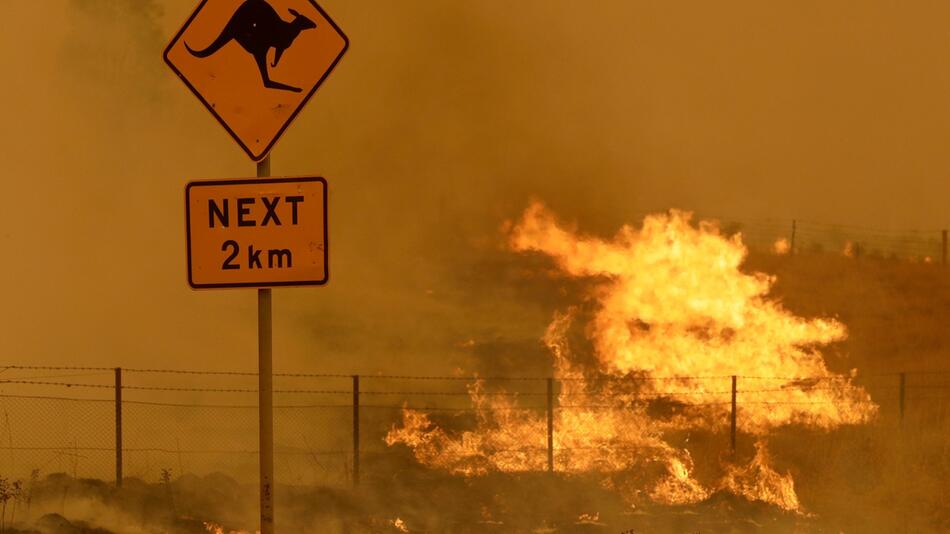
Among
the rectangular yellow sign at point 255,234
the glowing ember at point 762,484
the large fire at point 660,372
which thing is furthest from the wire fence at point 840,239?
the rectangular yellow sign at point 255,234

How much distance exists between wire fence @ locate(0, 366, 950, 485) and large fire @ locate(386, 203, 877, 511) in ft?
0.12

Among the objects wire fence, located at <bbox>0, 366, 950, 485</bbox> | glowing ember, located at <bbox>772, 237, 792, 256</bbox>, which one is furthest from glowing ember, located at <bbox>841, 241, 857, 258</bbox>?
wire fence, located at <bbox>0, 366, 950, 485</bbox>

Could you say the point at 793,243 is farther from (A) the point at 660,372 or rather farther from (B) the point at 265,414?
(B) the point at 265,414

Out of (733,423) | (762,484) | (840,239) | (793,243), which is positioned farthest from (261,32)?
(840,239)

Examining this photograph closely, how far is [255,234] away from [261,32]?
124 centimetres

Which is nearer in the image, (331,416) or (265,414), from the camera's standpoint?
(265,414)

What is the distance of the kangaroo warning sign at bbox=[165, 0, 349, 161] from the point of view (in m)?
6.33

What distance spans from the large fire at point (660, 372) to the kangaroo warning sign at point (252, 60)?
8.06 metres

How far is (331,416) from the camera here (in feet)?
49.8

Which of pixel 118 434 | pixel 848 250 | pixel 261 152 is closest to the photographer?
pixel 261 152

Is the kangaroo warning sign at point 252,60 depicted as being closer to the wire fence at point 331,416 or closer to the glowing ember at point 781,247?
the wire fence at point 331,416

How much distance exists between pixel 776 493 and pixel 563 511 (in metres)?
2.60

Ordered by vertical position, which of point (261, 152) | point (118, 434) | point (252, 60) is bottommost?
point (118, 434)

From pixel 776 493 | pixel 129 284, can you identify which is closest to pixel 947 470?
pixel 776 493
